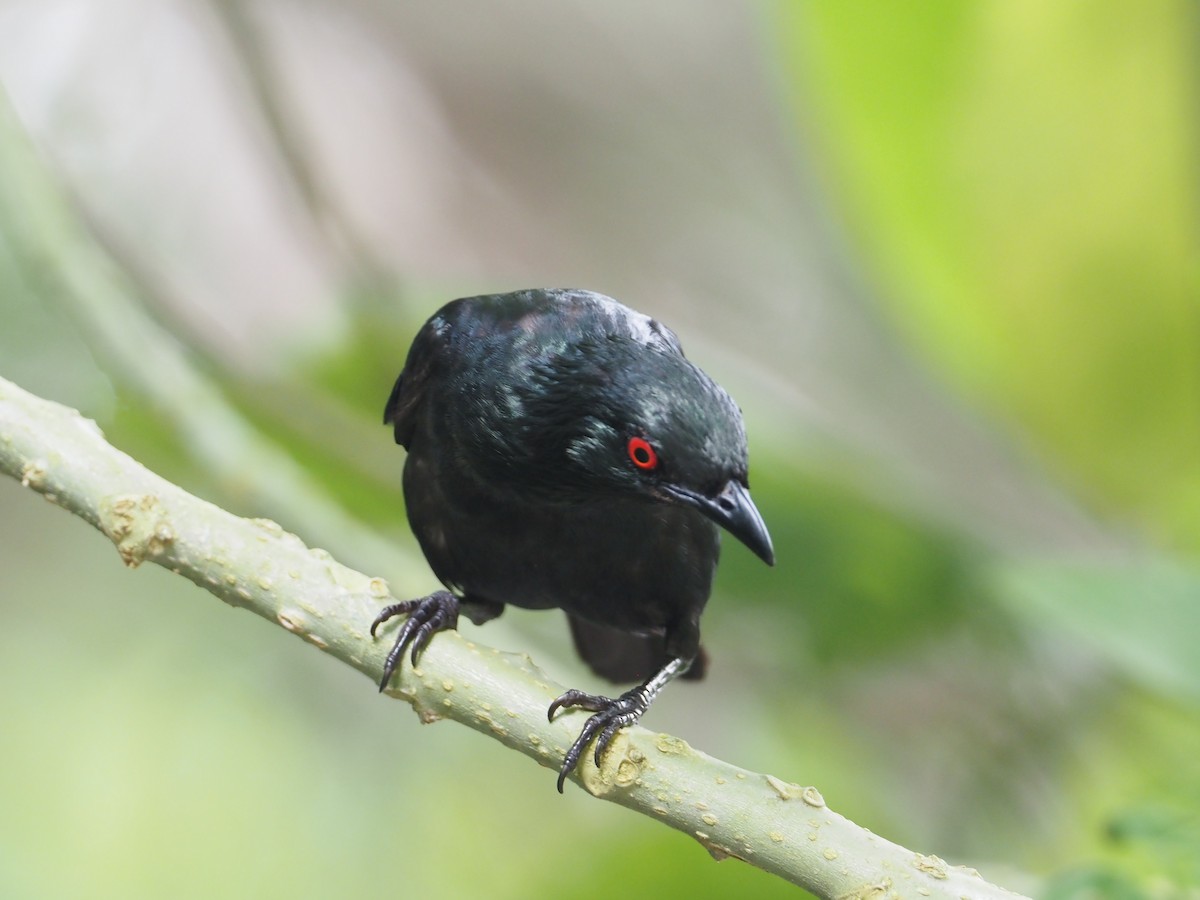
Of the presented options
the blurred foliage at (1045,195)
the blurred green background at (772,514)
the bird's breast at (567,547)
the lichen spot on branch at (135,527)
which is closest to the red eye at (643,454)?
the bird's breast at (567,547)

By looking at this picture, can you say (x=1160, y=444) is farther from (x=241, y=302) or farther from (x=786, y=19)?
(x=241, y=302)

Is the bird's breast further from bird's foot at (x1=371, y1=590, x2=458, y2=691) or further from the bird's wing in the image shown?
the bird's wing

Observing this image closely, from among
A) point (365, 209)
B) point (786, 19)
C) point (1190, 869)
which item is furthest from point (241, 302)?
point (1190, 869)

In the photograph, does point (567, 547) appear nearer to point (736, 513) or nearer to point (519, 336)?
point (519, 336)

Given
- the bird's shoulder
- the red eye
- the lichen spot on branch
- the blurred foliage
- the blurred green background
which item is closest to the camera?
the lichen spot on branch

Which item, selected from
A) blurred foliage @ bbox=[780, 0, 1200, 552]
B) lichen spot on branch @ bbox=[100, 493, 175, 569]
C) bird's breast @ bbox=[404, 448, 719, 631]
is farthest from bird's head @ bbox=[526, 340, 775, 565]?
blurred foliage @ bbox=[780, 0, 1200, 552]

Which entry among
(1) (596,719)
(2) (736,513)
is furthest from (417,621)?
(2) (736,513)
